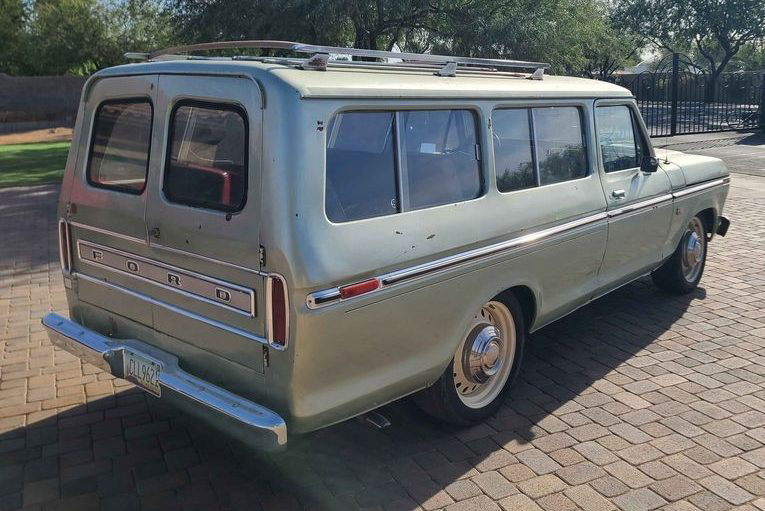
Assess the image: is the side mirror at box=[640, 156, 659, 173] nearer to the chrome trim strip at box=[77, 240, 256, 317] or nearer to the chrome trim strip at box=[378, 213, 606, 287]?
the chrome trim strip at box=[378, 213, 606, 287]

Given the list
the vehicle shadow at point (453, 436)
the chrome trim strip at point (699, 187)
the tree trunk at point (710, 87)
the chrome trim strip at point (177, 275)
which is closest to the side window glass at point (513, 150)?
the vehicle shadow at point (453, 436)

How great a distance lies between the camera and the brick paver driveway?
11.1ft

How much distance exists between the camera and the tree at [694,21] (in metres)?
36.1

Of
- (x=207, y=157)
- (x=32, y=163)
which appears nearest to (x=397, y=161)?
(x=207, y=157)

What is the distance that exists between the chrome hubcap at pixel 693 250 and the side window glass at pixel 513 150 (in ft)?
8.48

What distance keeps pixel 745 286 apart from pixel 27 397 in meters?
6.11

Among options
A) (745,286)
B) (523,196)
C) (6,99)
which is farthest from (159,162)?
(6,99)

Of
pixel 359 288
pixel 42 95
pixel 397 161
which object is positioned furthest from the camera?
pixel 42 95

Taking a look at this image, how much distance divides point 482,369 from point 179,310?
173 cm

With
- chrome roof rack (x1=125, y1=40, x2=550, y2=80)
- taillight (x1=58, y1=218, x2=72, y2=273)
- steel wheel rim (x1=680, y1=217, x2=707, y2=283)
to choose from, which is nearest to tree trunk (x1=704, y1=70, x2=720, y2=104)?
steel wheel rim (x1=680, y1=217, x2=707, y2=283)

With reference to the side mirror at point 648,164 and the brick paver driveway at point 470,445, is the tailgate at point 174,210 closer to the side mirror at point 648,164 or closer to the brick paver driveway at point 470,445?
the brick paver driveway at point 470,445

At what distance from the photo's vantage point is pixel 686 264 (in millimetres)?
6246

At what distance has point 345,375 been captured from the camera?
308cm

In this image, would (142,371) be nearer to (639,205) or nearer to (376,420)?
(376,420)
